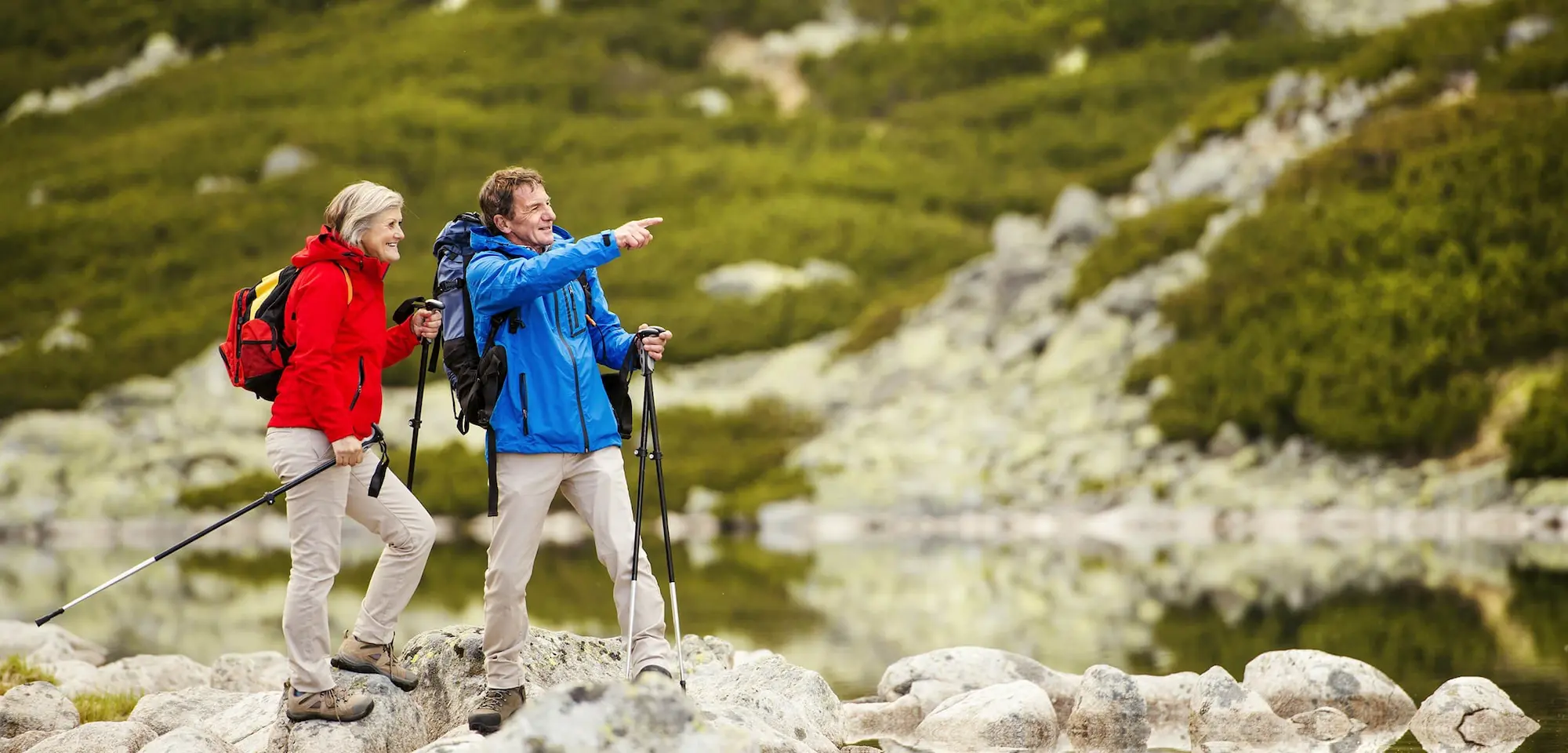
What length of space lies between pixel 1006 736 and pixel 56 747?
443 cm

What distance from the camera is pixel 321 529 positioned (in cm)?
661

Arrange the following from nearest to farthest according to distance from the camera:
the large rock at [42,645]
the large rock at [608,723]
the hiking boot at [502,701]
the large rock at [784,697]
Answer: the large rock at [608,723]
the hiking boot at [502,701]
the large rock at [784,697]
the large rock at [42,645]

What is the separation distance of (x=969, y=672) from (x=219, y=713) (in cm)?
428

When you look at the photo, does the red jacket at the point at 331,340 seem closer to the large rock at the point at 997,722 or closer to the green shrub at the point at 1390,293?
the large rock at the point at 997,722

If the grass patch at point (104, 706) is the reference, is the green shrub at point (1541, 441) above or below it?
above

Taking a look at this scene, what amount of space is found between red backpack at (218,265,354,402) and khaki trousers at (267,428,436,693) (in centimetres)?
24

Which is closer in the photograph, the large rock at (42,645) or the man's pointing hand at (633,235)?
the man's pointing hand at (633,235)

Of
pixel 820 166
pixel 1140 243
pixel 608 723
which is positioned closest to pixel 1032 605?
pixel 608 723

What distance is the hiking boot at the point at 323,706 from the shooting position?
267 inches

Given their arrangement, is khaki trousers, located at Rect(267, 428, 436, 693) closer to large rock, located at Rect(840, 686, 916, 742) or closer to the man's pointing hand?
the man's pointing hand

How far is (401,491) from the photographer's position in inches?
272

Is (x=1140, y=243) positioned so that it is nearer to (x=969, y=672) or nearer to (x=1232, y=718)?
(x=969, y=672)

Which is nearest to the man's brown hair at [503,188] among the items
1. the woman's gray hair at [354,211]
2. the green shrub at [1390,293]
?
the woman's gray hair at [354,211]

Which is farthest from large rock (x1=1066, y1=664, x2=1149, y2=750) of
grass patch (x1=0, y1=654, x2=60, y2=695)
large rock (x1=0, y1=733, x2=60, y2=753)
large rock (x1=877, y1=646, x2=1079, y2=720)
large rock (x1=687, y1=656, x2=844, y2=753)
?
grass patch (x1=0, y1=654, x2=60, y2=695)
